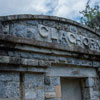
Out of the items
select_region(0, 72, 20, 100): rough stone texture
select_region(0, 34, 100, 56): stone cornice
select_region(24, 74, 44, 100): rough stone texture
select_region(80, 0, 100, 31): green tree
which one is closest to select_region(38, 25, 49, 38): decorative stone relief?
select_region(0, 34, 100, 56): stone cornice

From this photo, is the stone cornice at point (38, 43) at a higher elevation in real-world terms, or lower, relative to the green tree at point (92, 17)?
lower

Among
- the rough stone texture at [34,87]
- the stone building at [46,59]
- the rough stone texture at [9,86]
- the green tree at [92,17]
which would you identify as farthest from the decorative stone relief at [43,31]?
the green tree at [92,17]

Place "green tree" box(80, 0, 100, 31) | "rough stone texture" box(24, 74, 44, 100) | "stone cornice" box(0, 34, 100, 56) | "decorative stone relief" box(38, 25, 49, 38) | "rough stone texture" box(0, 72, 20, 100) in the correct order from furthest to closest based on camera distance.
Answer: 1. "green tree" box(80, 0, 100, 31)
2. "decorative stone relief" box(38, 25, 49, 38)
3. "rough stone texture" box(24, 74, 44, 100)
4. "stone cornice" box(0, 34, 100, 56)
5. "rough stone texture" box(0, 72, 20, 100)

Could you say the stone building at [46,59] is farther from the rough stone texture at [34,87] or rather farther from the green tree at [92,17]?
the green tree at [92,17]

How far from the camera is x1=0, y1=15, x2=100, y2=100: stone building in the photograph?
3.53 meters

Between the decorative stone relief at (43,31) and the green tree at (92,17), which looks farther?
the green tree at (92,17)

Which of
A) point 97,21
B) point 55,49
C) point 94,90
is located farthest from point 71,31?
point 97,21

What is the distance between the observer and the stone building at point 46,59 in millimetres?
3533

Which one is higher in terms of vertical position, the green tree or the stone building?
the green tree

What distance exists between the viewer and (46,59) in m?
4.21

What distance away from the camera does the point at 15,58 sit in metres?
3.53

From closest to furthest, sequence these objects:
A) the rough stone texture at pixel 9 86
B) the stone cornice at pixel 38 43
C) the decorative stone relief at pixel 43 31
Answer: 1. the rough stone texture at pixel 9 86
2. the stone cornice at pixel 38 43
3. the decorative stone relief at pixel 43 31

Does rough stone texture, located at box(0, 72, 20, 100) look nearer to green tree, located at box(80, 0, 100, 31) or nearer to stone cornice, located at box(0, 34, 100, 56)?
stone cornice, located at box(0, 34, 100, 56)

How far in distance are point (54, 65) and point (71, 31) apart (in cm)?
130
